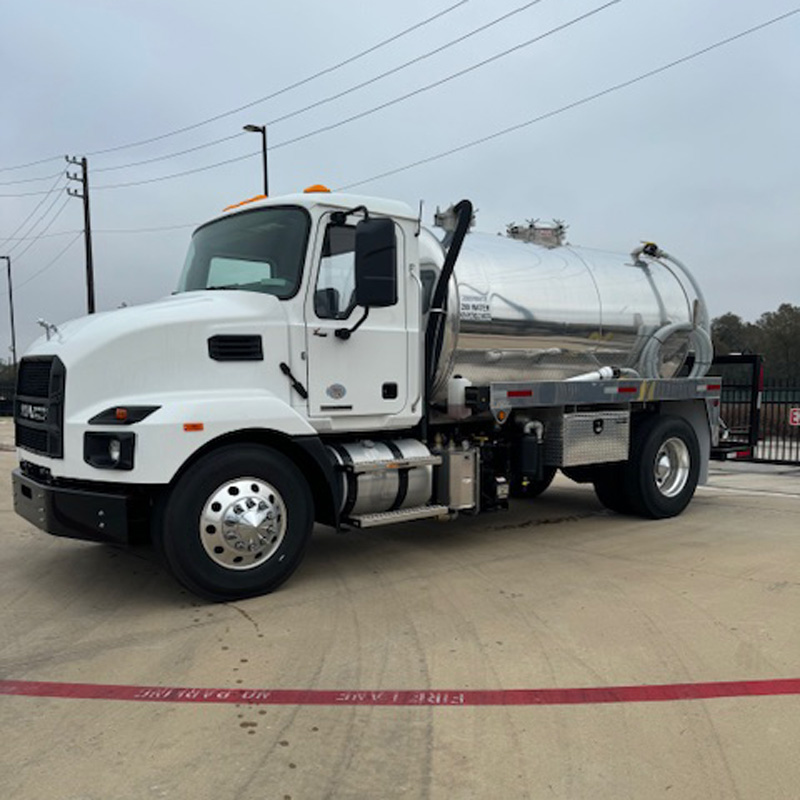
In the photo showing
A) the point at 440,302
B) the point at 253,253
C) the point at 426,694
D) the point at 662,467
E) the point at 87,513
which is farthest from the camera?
the point at 662,467

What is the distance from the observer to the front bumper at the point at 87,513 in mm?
4637

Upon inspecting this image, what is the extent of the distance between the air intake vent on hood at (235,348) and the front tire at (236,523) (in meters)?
0.61

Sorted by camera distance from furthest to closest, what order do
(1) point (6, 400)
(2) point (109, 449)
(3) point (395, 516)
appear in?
(1) point (6, 400) → (3) point (395, 516) → (2) point (109, 449)

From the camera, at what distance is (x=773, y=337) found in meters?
40.0

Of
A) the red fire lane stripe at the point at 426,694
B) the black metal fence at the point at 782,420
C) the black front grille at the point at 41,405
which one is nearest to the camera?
the red fire lane stripe at the point at 426,694

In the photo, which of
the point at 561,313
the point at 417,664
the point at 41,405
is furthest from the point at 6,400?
the point at 417,664

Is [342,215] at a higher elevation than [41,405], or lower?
higher

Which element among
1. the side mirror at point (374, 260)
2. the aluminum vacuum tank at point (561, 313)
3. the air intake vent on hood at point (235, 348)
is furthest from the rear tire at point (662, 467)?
the air intake vent on hood at point (235, 348)

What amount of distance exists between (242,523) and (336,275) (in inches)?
75.7

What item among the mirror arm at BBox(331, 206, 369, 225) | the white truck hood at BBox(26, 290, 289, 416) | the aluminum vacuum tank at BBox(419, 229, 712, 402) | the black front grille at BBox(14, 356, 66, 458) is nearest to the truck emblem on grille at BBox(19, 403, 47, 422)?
the black front grille at BBox(14, 356, 66, 458)

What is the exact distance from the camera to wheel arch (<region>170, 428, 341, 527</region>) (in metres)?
4.92

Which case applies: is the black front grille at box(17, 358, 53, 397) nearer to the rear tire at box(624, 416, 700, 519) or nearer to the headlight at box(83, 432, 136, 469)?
the headlight at box(83, 432, 136, 469)

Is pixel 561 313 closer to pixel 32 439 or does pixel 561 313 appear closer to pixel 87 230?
pixel 32 439

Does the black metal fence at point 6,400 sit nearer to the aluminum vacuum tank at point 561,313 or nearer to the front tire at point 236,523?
the aluminum vacuum tank at point 561,313
